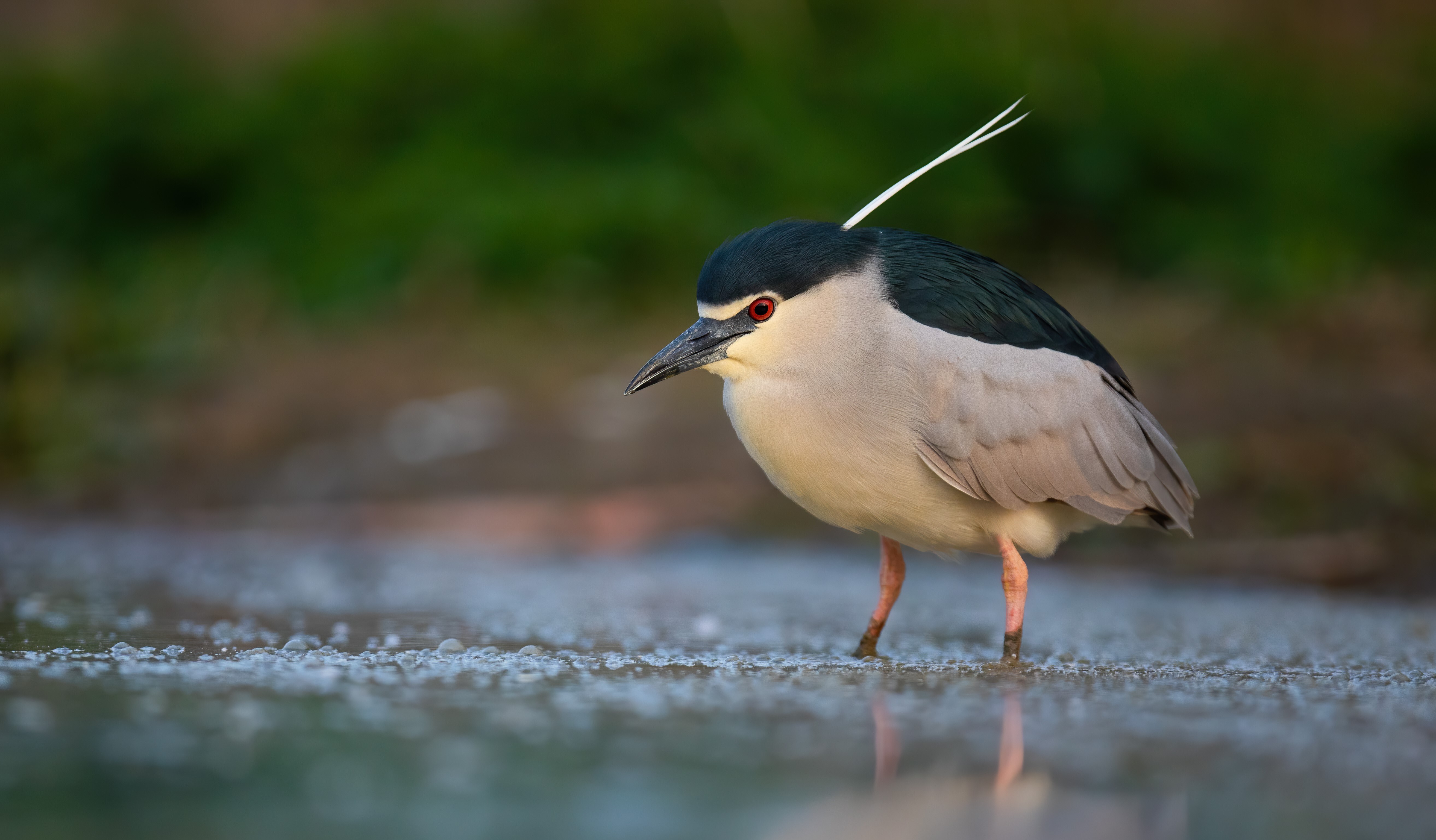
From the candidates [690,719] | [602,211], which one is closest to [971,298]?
[690,719]

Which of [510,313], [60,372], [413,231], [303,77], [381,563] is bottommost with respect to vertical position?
[381,563]

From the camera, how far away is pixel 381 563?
18.1 ft

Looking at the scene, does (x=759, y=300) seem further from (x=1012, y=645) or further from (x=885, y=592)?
(x=1012, y=645)

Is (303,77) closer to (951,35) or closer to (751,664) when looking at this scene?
(951,35)

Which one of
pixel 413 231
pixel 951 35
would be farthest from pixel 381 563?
pixel 951 35

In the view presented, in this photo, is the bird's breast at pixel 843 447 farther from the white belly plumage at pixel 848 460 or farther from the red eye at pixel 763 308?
the red eye at pixel 763 308

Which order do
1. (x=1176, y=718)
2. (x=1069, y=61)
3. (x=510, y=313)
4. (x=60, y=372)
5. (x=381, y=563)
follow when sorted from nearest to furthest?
(x=1176, y=718), (x=381, y=563), (x=60, y=372), (x=510, y=313), (x=1069, y=61)

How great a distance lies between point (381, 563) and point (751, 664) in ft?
8.69

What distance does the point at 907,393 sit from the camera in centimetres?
364

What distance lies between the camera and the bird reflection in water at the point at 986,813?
1.96 metres

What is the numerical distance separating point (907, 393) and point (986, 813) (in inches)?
67.0

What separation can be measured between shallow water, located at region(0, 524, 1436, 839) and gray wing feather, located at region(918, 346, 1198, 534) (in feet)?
1.31

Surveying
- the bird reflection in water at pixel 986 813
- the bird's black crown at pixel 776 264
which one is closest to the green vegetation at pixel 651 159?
the bird's black crown at pixel 776 264

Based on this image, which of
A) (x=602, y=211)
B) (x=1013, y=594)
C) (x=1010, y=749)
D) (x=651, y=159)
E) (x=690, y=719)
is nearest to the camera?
→ (x=1010, y=749)
